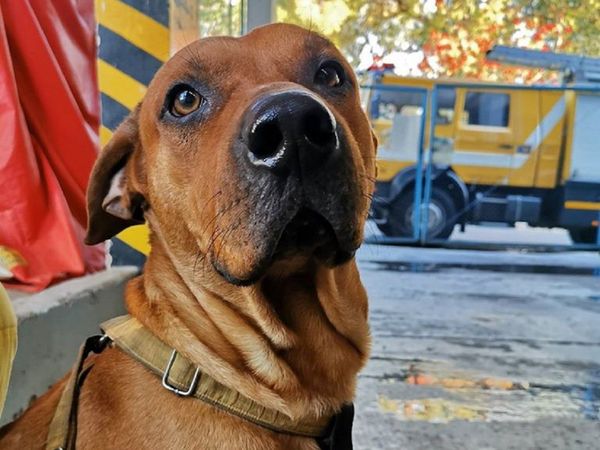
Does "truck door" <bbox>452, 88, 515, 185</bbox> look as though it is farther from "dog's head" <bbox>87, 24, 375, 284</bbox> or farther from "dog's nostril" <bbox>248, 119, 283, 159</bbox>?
"dog's nostril" <bbox>248, 119, 283, 159</bbox>

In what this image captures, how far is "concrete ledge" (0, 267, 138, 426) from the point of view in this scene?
8.27 ft

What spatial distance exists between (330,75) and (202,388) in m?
1.06

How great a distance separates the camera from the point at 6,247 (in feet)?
9.53

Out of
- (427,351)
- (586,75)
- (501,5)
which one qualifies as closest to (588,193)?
(586,75)

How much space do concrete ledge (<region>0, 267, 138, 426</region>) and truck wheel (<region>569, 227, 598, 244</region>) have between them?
32.9 ft

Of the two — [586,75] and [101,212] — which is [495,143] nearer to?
[586,75]

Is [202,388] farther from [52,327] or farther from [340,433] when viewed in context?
[52,327]

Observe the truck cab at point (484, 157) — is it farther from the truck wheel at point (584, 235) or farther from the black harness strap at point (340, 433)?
the black harness strap at point (340, 433)

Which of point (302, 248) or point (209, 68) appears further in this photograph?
point (209, 68)

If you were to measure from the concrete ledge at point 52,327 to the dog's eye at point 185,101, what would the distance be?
1043mm

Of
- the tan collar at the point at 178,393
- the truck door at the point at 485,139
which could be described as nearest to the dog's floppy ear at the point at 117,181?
the tan collar at the point at 178,393

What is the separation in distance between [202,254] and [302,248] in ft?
1.16

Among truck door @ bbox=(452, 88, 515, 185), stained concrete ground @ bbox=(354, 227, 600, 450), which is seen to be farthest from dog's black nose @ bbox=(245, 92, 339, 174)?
truck door @ bbox=(452, 88, 515, 185)

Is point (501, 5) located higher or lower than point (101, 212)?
higher
